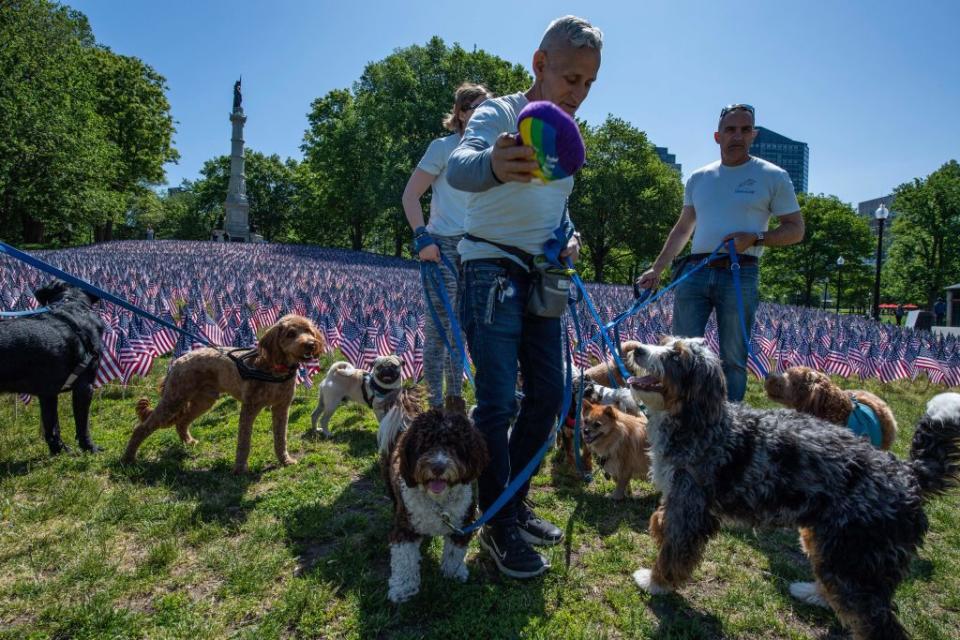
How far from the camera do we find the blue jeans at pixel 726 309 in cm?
406

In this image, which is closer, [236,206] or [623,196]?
[623,196]

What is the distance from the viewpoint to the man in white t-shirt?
13.3 ft

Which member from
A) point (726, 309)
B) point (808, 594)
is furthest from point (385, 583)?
point (726, 309)

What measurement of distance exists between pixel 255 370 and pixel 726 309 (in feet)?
12.8

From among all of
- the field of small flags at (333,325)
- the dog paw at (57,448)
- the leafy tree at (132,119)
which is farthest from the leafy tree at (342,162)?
the dog paw at (57,448)

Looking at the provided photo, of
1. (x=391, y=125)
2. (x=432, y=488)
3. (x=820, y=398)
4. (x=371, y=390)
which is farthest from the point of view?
(x=391, y=125)

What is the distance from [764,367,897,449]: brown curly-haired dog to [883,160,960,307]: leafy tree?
48.3 m

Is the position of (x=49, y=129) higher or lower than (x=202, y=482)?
higher

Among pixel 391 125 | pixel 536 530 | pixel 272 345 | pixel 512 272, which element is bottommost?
pixel 536 530

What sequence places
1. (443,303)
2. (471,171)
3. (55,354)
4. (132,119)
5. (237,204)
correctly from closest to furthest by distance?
(471,171) < (443,303) < (55,354) < (132,119) < (237,204)

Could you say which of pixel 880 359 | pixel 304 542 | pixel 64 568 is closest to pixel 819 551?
pixel 304 542

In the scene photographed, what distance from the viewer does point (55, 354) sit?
4.18 meters

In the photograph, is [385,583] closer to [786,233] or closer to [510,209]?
[510,209]

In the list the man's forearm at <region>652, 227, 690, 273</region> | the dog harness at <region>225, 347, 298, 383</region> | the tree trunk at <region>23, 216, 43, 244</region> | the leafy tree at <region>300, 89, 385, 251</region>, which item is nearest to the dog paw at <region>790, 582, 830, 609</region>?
the man's forearm at <region>652, 227, 690, 273</region>
